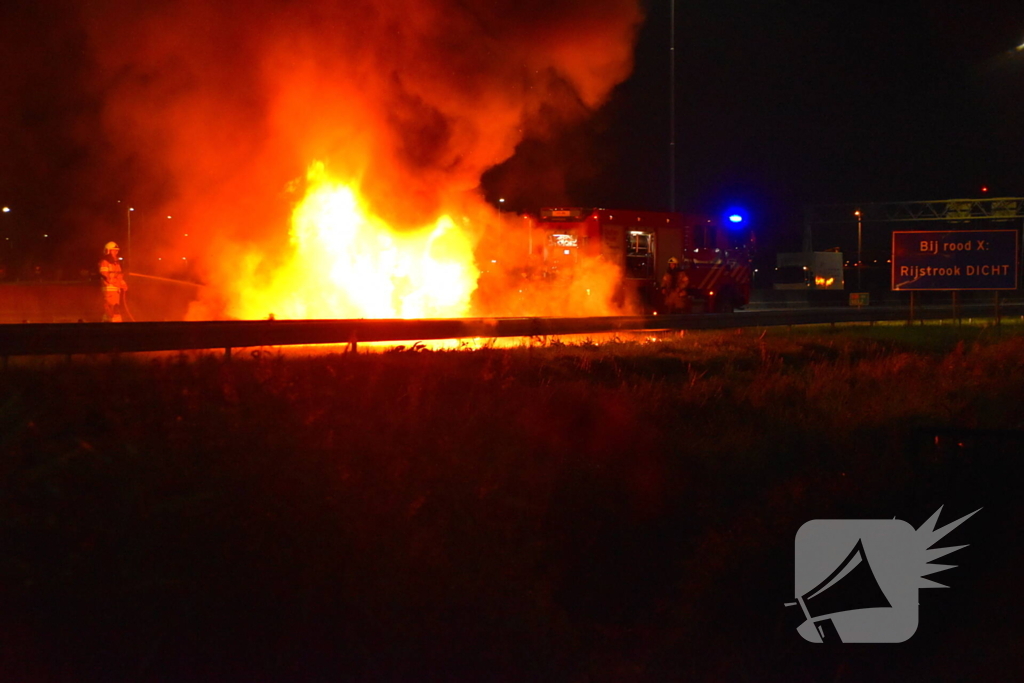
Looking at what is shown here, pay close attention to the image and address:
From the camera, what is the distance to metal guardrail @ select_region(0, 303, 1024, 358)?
32.9ft

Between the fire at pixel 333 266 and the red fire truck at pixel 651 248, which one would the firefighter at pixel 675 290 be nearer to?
the red fire truck at pixel 651 248

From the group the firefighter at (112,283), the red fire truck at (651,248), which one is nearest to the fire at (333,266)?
the firefighter at (112,283)

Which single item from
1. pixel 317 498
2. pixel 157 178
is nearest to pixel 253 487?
pixel 317 498

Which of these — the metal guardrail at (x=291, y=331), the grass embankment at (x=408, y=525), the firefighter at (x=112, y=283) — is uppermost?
the firefighter at (x=112, y=283)

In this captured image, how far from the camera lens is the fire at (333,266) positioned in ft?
59.7

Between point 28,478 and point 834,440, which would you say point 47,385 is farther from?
point 834,440

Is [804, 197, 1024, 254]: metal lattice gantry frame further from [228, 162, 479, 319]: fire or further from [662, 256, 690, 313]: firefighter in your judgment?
[228, 162, 479, 319]: fire

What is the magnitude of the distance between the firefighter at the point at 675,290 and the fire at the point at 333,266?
853 cm

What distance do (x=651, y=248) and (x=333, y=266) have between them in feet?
33.2

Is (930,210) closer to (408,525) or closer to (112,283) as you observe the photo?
(112,283)

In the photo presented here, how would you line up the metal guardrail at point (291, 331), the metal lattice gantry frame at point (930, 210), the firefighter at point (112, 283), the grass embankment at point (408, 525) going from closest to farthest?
the grass embankment at point (408, 525) < the metal guardrail at point (291, 331) < the firefighter at point (112, 283) < the metal lattice gantry frame at point (930, 210)

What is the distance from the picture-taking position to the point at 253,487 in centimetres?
567

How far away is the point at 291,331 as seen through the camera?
42.3 feet

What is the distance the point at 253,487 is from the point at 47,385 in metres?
2.20
